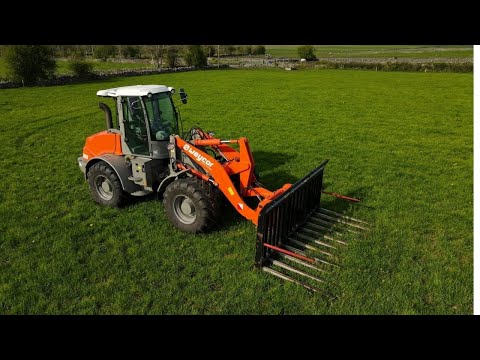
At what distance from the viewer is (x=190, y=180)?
695 centimetres

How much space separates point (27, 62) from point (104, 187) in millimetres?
33337

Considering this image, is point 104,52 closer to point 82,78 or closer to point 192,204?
point 82,78

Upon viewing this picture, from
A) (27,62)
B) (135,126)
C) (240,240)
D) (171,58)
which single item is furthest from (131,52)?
(240,240)

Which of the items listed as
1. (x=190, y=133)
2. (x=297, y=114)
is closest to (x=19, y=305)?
(x=190, y=133)

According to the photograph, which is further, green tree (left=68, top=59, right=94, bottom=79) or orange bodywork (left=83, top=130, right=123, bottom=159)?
green tree (left=68, top=59, right=94, bottom=79)

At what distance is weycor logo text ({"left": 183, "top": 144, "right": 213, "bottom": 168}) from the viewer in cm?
704

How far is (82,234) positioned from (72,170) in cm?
464

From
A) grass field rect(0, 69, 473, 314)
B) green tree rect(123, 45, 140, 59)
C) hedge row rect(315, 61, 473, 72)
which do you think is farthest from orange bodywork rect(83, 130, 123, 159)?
green tree rect(123, 45, 140, 59)

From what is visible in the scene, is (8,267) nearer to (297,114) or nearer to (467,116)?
(297,114)

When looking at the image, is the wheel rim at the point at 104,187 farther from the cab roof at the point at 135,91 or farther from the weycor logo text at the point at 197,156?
the weycor logo text at the point at 197,156

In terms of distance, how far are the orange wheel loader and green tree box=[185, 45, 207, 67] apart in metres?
53.5

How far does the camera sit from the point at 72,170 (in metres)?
11.2

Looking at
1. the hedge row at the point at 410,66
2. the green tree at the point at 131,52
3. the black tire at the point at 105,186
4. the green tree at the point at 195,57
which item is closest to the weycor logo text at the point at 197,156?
the black tire at the point at 105,186

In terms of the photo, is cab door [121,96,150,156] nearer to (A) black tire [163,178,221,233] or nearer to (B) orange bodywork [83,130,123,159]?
(B) orange bodywork [83,130,123,159]
